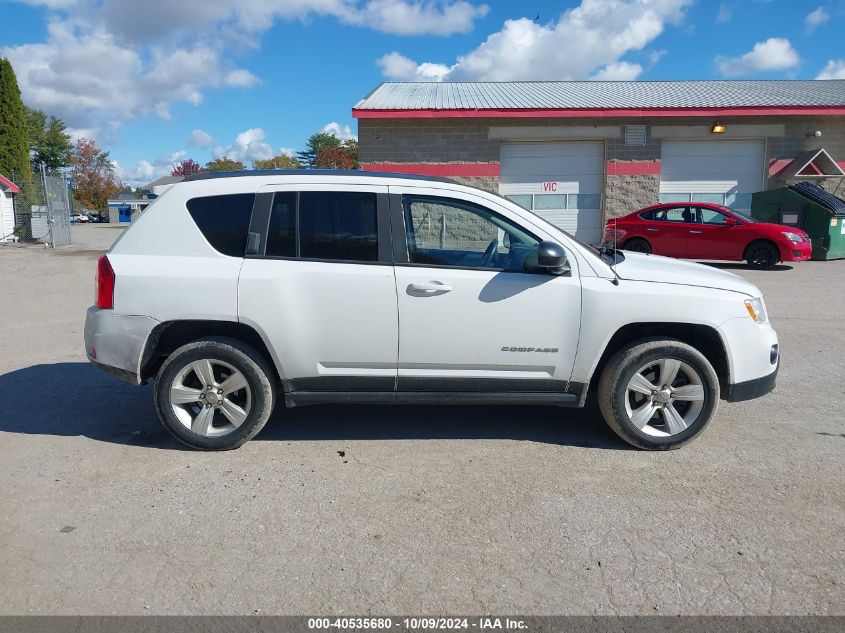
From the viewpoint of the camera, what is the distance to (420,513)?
359 cm

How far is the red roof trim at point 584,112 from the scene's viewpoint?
19.3 meters

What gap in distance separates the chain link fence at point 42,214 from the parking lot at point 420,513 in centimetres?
1937

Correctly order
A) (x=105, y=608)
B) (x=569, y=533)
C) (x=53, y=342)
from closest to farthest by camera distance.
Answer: (x=105, y=608) < (x=569, y=533) < (x=53, y=342)

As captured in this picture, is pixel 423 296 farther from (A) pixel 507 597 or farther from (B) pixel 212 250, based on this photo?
(A) pixel 507 597

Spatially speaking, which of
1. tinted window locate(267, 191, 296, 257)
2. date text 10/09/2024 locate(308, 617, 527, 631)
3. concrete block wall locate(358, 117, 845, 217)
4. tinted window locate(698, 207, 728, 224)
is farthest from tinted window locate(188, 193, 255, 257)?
concrete block wall locate(358, 117, 845, 217)

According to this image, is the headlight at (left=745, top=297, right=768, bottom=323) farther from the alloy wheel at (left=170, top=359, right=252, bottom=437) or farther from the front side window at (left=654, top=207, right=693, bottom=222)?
the front side window at (left=654, top=207, right=693, bottom=222)

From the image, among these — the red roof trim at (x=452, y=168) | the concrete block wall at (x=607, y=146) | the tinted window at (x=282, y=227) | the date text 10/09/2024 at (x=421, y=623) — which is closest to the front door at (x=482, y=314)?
the tinted window at (x=282, y=227)

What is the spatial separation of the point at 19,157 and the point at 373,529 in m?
31.9

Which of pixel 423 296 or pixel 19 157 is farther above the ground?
pixel 19 157

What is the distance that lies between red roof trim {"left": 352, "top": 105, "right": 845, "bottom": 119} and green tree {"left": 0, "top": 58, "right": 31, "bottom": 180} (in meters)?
18.4

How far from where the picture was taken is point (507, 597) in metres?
2.84

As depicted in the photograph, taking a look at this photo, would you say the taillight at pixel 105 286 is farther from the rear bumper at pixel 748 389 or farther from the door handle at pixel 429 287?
the rear bumper at pixel 748 389

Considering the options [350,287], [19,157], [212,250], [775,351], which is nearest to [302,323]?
[350,287]

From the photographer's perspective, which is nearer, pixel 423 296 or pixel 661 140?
pixel 423 296
